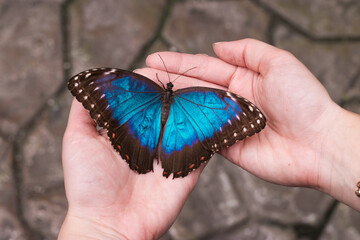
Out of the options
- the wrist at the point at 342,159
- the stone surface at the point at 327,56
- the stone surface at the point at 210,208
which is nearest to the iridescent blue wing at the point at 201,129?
the wrist at the point at 342,159

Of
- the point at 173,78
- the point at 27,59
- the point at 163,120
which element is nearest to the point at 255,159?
the point at 163,120

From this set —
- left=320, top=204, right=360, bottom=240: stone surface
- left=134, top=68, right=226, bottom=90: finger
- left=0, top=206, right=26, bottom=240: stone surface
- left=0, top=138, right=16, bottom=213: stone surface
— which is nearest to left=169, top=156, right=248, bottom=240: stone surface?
left=320, top=204, right=360, bottom=240: stone surface

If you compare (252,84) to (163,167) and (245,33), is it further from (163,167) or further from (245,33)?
(245,33)

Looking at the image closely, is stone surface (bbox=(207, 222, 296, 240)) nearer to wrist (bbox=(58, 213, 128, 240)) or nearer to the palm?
the palm

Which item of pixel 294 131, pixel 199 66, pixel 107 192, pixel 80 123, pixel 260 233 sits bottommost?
pixel 260 233

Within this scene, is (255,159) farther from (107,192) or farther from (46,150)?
(46,150)

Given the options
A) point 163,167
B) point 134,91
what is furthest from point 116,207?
point 134,91

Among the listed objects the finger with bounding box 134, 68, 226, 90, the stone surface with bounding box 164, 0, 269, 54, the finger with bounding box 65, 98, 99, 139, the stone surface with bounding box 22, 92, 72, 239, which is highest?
the stone surface with bounding box 164, 0, 269, 54
